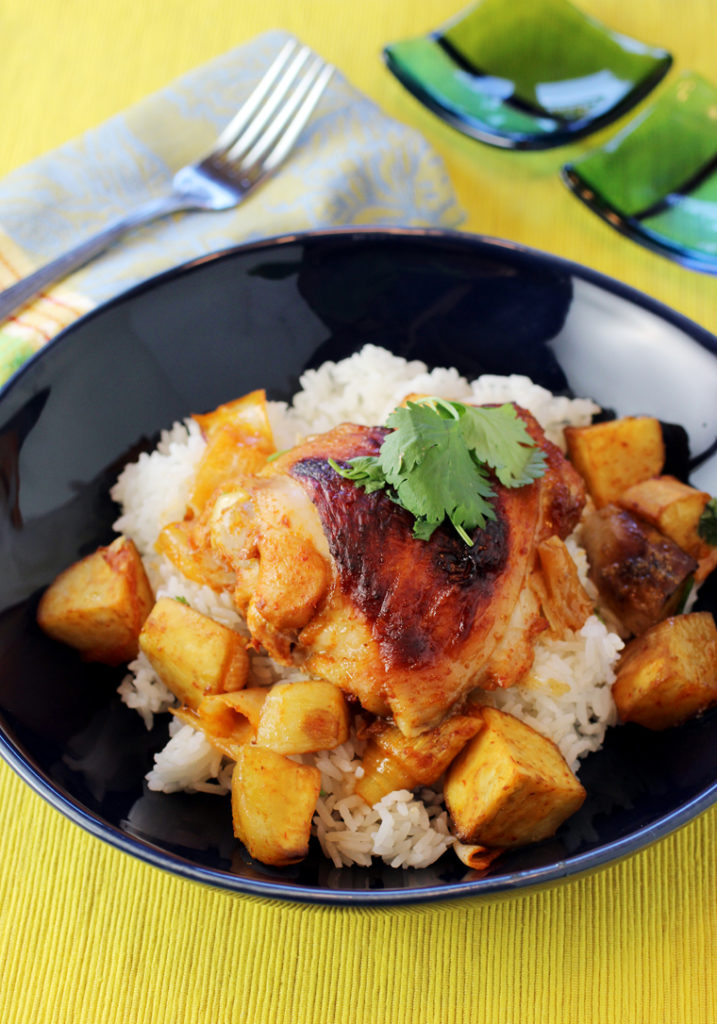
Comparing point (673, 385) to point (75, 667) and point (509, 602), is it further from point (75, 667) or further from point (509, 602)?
point (75, 667)

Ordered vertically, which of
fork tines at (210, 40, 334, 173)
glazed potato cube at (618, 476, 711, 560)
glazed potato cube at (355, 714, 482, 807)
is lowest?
glazed potato cube at (618, 476, 711, 560)

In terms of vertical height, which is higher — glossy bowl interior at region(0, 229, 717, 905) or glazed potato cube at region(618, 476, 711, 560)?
glossy bowl interior at region(0, 229, 717, 905)

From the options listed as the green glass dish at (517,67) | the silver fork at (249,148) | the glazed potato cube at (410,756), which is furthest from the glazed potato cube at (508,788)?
the green glass dish at (517,67)

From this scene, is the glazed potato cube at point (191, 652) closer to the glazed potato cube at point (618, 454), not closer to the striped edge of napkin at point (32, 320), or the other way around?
the striped edge of napkin at point (32, 320)

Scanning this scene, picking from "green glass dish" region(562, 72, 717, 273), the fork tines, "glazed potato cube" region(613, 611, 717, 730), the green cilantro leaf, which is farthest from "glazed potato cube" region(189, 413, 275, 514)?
"green glass dish" region(562, 72, 717, 273)

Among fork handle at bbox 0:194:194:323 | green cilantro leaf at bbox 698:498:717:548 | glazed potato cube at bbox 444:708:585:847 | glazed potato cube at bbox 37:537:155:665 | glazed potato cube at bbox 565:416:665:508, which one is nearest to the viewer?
glazed potato cube at bbox 444:708:585:847

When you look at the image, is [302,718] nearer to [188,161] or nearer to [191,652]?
[191,652]

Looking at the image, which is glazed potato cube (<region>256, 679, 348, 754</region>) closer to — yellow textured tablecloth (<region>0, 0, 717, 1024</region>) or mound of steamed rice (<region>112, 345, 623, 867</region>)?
mound of steamed rice (<region>112, 345, 623, 867</region>)
